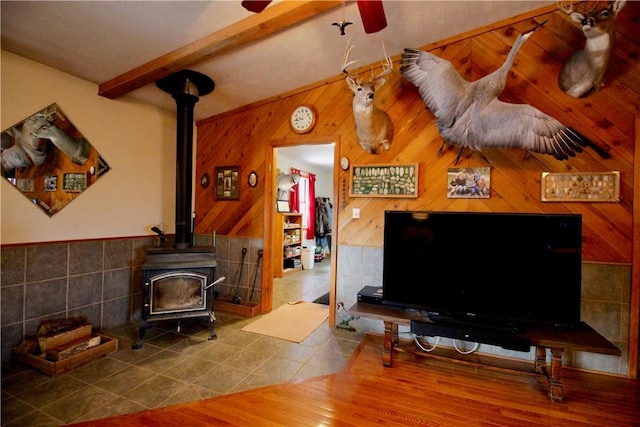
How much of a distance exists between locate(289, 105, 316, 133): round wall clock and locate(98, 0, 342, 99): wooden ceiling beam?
3.29 feet

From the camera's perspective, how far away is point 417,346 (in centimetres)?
262

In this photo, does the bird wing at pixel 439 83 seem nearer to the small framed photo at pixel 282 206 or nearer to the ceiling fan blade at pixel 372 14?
the ceiling fan blade at pixel 372 14

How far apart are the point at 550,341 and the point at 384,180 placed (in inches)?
70.3

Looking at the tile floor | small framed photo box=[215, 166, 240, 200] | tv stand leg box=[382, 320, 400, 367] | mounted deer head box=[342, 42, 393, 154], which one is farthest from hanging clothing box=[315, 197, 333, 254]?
tv stand leg box=[382, 320, 400, 367]

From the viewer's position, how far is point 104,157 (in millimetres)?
2859

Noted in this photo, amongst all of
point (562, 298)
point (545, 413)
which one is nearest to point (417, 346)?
point (545, 413)

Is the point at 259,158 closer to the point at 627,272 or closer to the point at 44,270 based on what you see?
the point at 44,270

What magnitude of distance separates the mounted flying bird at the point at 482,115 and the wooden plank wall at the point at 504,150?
0.21 m

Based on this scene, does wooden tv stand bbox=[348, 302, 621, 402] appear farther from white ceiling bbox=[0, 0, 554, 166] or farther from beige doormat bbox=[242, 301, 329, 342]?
white ceiling bbox=[0, 0, 554, 166]

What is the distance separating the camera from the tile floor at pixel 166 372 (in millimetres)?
1772

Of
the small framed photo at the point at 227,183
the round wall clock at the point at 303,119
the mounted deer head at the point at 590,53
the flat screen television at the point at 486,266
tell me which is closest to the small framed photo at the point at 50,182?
the small framed photo at the point at 227,183

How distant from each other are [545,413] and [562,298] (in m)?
0.75

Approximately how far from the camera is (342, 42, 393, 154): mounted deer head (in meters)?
2.44

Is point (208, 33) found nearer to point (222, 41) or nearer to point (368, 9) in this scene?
point (222, 41)
